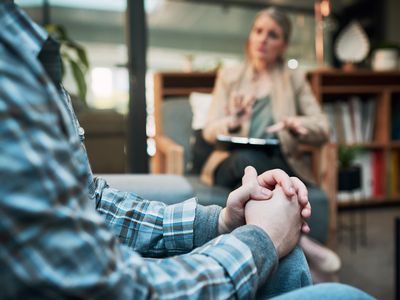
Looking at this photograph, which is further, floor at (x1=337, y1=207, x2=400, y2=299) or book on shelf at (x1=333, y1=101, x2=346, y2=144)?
book on shelf at (x1=333, y1=101, x2=346, y2=144)

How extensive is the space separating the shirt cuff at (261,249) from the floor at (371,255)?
994 millimetres

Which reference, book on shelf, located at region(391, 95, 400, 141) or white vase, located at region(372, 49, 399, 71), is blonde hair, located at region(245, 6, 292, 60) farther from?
book on shelf, located at region(391, 95, 400, 141)

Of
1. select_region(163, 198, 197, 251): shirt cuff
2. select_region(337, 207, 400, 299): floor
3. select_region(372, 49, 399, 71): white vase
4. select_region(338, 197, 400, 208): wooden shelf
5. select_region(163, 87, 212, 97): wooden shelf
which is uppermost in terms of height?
select_region(372, 49, 399, 71): white vase

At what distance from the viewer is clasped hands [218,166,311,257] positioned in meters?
0.56

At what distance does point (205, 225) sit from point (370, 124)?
270 cm

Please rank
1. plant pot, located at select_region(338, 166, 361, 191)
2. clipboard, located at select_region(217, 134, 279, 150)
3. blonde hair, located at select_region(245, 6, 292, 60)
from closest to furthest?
clipboard, located at select_region(217, 134, 279, 150) < blonde hair, located at select_region(245, 6, 292, 60) < plant pot, located at select_region(338, 166, 361, 191)

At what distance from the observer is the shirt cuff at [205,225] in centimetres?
69

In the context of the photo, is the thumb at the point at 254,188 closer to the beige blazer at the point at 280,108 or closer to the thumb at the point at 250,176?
the thumb at the point at 250,176

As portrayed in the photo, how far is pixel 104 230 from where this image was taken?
40cm

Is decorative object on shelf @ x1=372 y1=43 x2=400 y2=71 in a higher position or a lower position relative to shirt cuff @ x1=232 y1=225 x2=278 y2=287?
higher

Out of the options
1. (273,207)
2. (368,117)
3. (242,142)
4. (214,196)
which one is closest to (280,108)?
(242,142)

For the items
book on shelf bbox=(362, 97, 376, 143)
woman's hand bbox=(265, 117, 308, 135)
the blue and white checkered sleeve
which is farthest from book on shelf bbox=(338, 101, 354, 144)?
the blue and white checkered sleeve

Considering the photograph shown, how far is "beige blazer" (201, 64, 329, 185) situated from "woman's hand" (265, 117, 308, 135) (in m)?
0.02

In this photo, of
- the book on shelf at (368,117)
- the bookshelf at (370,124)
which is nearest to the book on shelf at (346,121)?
the bookshelf at (370,124)
